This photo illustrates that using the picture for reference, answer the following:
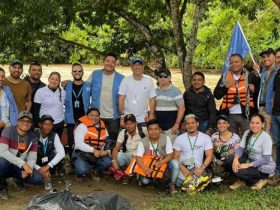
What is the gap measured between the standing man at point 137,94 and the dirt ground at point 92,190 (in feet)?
3.31

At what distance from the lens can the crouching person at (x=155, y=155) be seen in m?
6.64

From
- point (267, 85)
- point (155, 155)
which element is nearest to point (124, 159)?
point (155, 155)

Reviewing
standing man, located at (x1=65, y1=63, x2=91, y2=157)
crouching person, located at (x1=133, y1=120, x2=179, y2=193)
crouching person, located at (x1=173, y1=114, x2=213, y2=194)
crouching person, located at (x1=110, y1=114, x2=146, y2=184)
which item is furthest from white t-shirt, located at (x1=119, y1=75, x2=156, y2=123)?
crouching person, located at (x1=173, y1=114, x2=213, y2=194)

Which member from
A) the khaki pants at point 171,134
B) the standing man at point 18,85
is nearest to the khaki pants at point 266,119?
the khaki pants at point 171,134

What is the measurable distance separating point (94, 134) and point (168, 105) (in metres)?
1.20

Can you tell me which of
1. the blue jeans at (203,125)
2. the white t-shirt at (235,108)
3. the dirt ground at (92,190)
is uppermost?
the white t-shirt at (235,108)

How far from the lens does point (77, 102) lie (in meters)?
7.28

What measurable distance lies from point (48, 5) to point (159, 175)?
2.76 meters

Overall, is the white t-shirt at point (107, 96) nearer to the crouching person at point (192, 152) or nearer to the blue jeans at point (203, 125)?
the crouching person at point (192, 152)

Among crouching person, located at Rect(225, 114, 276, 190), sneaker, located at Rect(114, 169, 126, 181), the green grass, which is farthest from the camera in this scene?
sneaker, located at Rect(114, 169, 126, 181)

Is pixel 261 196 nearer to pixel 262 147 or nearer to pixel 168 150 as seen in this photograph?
pixel 262 147

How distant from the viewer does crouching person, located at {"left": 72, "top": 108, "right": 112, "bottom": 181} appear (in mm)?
6961

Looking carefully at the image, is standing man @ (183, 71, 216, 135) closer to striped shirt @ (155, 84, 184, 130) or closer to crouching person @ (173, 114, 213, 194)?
striped shirt @ (155, 84, 184, 130)

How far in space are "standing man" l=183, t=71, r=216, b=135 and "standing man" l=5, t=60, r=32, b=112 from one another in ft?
8.00
